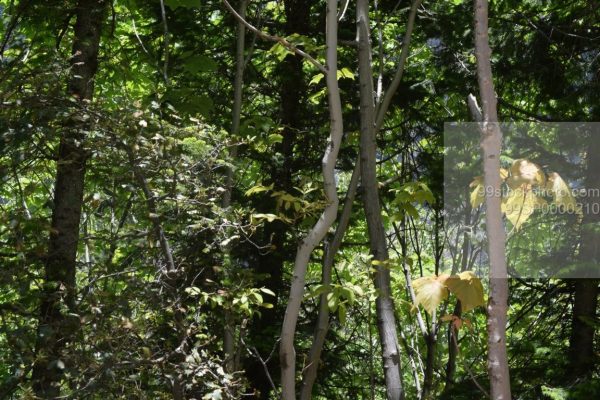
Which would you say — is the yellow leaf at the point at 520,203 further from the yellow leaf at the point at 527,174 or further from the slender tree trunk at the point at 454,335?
the slender tree trunk at the point at 454,335

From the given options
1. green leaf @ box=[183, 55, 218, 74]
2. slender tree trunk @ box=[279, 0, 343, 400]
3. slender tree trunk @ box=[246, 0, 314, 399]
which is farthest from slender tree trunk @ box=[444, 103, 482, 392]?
green leaf @ box=[183, 55, 218, 74]

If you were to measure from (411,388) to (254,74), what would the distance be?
6.19 meters

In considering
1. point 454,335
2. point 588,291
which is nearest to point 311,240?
point 454,335

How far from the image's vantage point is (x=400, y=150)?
674 centimetres

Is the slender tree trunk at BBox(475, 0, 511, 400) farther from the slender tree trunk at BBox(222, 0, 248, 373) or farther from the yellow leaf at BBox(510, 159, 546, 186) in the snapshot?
the slender tree trunk at BBox(222, 0, 248, 373)

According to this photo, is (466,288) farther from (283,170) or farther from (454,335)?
(283,170)

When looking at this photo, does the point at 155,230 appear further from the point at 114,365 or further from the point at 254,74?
the point at 254,74

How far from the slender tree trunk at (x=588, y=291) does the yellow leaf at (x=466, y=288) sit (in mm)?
2999

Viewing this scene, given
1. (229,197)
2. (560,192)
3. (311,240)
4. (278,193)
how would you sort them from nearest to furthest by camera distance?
1. (560,192)
2. (311,240)
3. (278,193)
4. (229,197)

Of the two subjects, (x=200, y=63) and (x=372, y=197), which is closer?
(x=372, y=197)

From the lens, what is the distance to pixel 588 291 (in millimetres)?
5500

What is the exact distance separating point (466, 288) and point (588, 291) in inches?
136

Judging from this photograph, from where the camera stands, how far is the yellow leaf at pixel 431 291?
7.98ft

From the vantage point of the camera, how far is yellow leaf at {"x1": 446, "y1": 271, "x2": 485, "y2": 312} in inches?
98.6
